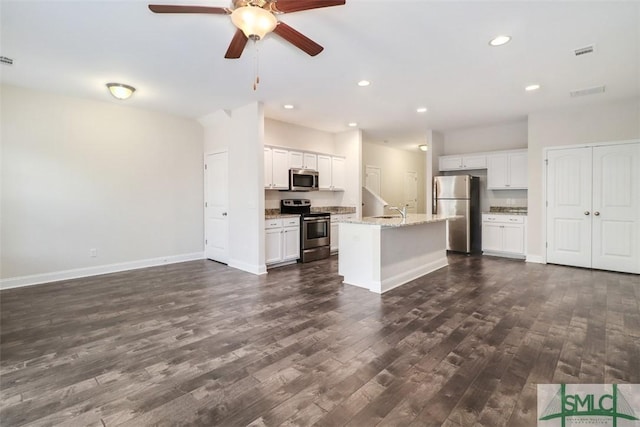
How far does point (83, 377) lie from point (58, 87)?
13.5ft

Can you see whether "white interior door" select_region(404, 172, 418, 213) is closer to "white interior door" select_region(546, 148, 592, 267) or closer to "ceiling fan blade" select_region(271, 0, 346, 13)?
"white interior door" select_region(546, 148, 592, 267)

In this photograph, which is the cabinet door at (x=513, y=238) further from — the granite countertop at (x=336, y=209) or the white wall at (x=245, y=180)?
the white wall at (x=245, y=180)

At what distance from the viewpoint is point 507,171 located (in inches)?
247

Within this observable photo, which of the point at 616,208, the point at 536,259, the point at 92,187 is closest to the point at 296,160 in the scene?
the point at 92,187

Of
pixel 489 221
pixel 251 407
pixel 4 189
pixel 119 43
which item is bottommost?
pixel 251 407

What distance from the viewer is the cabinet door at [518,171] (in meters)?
6.05

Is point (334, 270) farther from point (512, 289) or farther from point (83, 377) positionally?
point (83, 377)

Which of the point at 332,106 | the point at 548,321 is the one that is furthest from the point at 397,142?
the point at 548,321

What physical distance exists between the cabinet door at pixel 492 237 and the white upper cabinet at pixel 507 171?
2.70 ft

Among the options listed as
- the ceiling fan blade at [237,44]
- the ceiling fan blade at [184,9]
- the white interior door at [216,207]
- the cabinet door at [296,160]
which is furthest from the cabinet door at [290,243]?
the ceiling fan blade at [184,9]

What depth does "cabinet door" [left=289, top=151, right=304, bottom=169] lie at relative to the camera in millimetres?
6055

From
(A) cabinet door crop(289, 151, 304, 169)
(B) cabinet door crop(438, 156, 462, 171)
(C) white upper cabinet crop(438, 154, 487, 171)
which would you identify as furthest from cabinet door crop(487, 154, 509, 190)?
(A) cabinet door crop(289, 151, 304, 169)

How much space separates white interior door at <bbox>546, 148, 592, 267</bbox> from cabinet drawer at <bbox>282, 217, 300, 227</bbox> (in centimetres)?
453

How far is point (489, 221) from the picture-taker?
6312 mm
